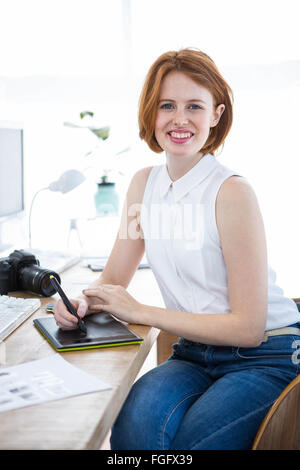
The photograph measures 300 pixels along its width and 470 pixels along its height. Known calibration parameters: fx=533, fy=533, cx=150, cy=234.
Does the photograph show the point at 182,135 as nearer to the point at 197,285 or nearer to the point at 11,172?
the point at 197,285

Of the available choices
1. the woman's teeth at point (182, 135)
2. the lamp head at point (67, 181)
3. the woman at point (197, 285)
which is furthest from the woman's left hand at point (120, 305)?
the lamp head at point (67, 181)

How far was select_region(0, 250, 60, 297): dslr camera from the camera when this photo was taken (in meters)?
1.36

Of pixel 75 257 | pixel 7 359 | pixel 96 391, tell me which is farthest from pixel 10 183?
pixel 96 391

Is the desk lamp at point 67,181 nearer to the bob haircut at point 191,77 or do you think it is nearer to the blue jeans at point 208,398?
the bob haircut at point 191,77

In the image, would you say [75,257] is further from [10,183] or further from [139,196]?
[139,196]

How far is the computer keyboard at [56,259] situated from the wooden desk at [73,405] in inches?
18.6

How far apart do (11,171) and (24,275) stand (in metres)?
0.63

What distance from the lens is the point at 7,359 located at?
95 cm

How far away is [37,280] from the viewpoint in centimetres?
136

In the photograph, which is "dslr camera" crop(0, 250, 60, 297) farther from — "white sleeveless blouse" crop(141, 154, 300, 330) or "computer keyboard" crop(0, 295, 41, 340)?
"white sleeveless blouse" crop(141, 154, 300, 330)

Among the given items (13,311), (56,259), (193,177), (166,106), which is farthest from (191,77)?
(56,259)

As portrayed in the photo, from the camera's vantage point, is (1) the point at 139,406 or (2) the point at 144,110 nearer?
(1) the point at 139,406

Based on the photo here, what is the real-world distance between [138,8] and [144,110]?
6.16 ft

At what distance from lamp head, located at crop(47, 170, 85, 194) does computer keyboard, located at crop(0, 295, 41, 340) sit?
779mm
